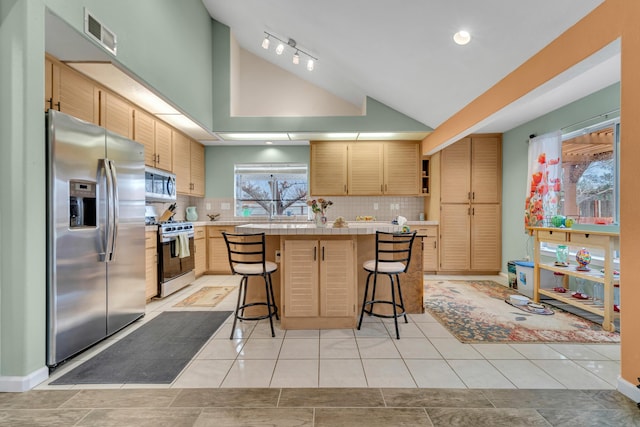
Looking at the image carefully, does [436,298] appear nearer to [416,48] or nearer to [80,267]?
[416,48]

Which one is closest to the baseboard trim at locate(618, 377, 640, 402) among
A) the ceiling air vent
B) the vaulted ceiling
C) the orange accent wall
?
the orange accent wall

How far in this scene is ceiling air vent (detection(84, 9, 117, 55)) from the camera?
7.25 ft

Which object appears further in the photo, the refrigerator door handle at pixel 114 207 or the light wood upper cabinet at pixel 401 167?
the light wood upper cabinet at pixel 401 167

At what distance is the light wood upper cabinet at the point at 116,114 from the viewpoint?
303 cm

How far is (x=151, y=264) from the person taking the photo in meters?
3.70

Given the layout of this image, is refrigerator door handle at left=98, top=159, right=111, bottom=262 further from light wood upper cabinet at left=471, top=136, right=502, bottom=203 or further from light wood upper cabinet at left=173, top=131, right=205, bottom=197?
light wood upper cabinet at left=471, top=136, right=502, bottom=203

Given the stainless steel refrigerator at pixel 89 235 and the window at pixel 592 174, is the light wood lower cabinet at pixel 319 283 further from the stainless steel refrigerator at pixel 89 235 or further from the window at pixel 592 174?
the window at pixel 592 174

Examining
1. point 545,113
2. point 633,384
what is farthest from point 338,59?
point 633,384

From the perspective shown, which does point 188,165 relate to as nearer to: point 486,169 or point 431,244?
point 431,244

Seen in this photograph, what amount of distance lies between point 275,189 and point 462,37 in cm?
401

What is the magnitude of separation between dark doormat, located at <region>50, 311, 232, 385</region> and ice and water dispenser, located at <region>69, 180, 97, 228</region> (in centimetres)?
105

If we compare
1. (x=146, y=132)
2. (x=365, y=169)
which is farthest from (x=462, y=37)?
(x=146, y=132)

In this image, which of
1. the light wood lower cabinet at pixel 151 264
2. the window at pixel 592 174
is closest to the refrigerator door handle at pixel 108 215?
the light wood lower cabinet at pixel 151 264

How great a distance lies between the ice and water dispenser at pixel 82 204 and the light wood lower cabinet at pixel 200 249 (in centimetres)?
230
